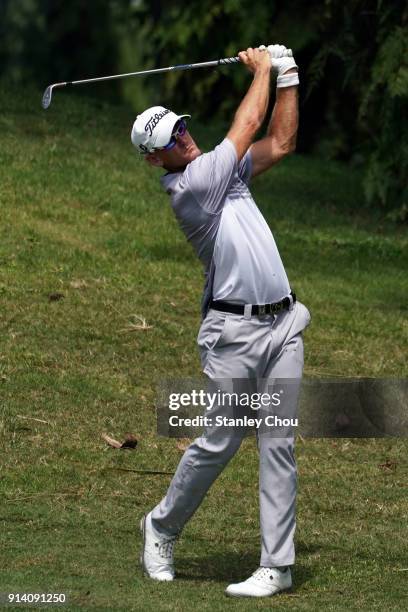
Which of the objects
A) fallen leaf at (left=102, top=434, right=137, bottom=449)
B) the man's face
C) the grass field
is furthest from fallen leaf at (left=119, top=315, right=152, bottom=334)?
the man's face

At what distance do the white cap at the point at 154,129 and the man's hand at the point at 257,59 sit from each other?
21.0 inches

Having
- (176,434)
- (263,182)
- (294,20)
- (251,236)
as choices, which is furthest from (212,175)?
(294,20)

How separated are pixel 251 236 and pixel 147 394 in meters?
4.30

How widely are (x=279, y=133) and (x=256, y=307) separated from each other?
0.93m

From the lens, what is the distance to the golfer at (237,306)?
7465 mm

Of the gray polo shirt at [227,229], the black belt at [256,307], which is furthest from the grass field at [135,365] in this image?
the gray polo shirt at [227,229]

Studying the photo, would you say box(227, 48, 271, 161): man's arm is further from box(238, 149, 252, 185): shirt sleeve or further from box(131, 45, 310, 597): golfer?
box(238, 149, 252, 185): shirt sleeve

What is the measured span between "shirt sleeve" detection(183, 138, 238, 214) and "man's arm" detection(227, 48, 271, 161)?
65mm

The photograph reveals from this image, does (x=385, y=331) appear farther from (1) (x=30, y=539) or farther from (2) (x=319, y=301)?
(1) (x=30, y=539)

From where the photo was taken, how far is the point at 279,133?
25.7 feet

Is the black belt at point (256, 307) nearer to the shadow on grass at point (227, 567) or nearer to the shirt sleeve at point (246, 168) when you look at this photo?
the shirt sleeve at point (246, 168)

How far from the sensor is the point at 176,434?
433 inches

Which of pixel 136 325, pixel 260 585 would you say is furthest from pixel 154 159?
pixel 136 325

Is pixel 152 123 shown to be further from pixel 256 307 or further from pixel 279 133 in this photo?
pixel 256 307
